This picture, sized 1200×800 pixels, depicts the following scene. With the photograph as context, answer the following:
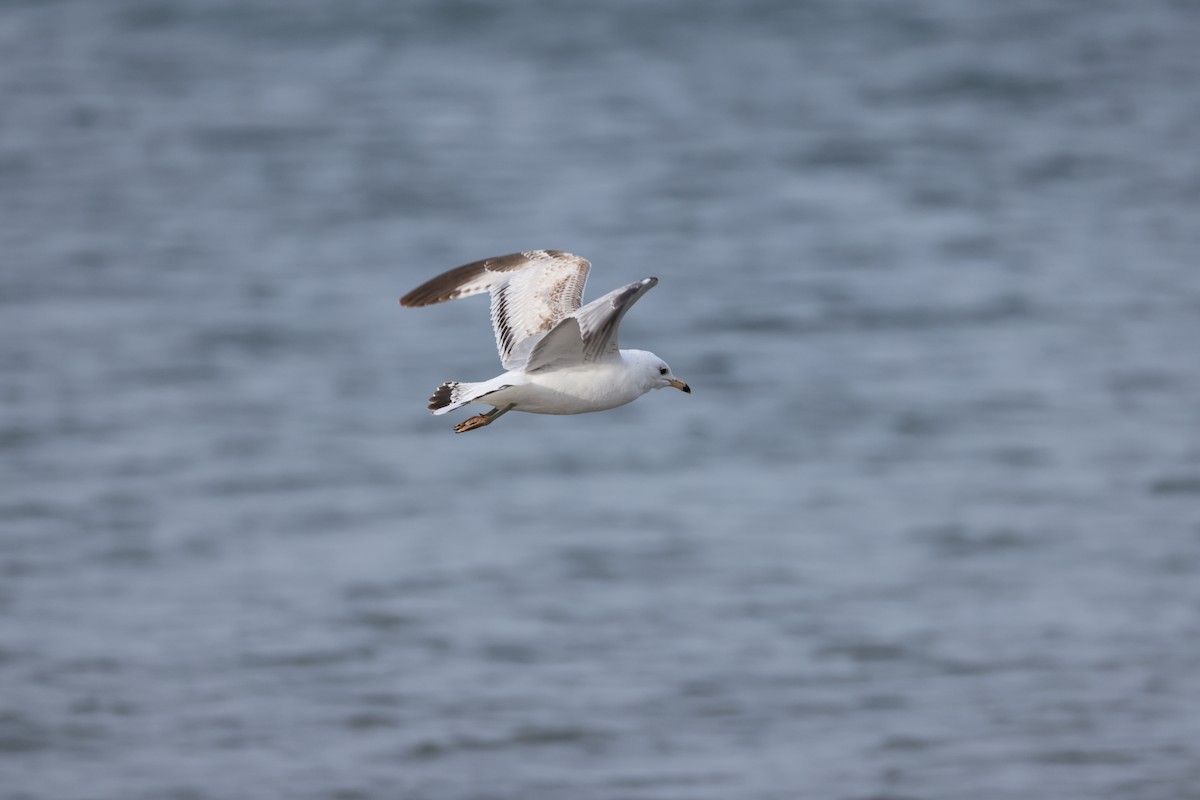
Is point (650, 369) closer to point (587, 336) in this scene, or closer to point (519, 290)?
point (587, 336)

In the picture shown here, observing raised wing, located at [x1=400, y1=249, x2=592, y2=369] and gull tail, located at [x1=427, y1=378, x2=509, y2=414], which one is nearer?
gull tail, located at [x1=427, y1=378, x2=509, y2=414]

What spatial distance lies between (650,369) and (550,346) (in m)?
0.62

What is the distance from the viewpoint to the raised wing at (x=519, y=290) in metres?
8.09

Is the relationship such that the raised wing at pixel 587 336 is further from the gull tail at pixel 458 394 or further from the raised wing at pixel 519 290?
the raised wing at pixel 519 290

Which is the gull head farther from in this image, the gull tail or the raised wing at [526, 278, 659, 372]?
the gull tail

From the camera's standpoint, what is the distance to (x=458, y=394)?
7.41 m

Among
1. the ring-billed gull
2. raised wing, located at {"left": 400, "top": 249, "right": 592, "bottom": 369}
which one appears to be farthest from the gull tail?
raised wing, located at {"left": 400, "top": 249, "right": 592, "bottom": 369}

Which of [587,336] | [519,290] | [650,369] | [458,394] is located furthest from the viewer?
[519,290]

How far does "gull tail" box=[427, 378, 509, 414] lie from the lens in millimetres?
7133

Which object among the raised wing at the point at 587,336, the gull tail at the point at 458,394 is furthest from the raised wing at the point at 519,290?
the raised wing at the point at 587,336

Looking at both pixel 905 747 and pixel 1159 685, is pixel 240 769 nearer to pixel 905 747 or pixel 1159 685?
pixel 905 747

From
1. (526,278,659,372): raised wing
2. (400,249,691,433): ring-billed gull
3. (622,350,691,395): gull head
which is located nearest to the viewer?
(526,278,659,372): raised wing

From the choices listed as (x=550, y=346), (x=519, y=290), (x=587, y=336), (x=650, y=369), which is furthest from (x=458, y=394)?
(x=519, y=290)

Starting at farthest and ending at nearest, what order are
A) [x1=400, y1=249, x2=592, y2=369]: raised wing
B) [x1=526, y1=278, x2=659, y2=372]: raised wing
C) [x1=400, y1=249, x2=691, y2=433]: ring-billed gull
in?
[x1=400, y1=249, x2=592, y2=369]: raised wing → [x1=400, y1=249, x2=691, y2=433]: ring-billed gull → [x1=526, y1=278, x2=659, y2=372]: raised wing
